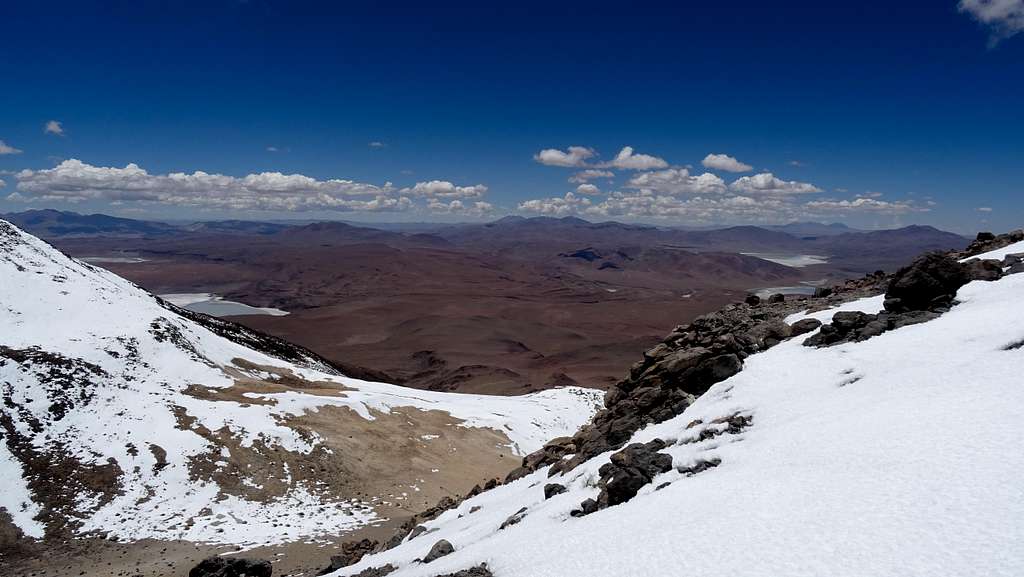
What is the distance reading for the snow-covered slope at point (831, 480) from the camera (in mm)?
7215

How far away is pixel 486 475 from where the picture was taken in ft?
130

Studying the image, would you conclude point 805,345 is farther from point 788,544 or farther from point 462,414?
point 462,414

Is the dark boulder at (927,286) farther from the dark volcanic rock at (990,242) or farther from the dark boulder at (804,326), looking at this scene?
the dark volcanic rock at (990,242)

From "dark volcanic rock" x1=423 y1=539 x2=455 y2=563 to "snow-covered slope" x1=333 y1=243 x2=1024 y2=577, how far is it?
218 mm

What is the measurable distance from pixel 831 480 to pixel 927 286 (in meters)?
12.7

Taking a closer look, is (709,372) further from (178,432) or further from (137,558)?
(178,432)

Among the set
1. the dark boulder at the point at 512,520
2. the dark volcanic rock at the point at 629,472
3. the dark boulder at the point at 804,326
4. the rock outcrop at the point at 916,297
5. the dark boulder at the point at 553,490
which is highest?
the rock outcrop at the point at 916,297

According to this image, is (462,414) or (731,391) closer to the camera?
(731,391)

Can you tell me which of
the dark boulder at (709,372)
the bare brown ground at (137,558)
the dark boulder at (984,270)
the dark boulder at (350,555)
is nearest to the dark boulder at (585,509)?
the dark boulder at (709,372)

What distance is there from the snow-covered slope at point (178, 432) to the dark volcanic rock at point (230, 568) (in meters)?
7.72

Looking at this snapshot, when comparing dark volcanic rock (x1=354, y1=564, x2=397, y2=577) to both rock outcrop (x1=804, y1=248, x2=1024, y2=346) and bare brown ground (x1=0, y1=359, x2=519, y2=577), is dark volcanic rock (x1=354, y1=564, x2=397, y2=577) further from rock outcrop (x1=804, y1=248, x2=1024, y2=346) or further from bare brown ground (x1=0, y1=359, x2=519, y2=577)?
rock outcrop (x1=804, y1=248, x2=1024, y2=346)

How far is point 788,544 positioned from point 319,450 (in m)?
34.4

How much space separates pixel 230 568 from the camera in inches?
738

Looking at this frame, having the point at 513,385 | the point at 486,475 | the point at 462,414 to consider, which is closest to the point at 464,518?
the point at 486,475
